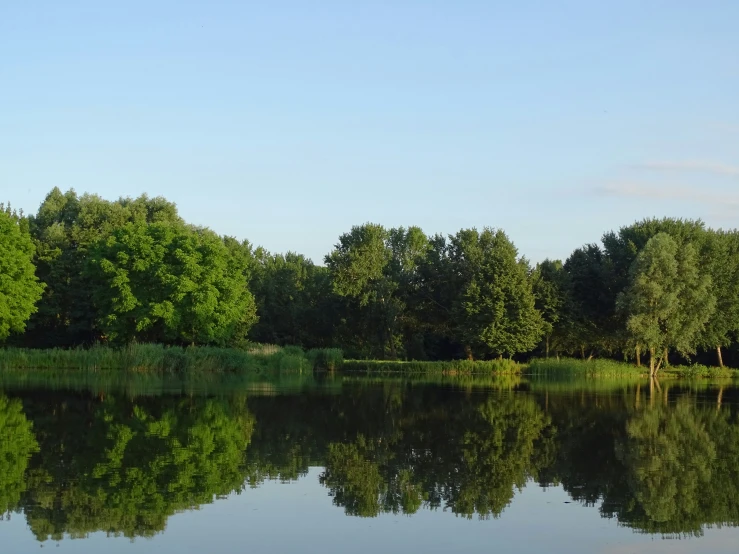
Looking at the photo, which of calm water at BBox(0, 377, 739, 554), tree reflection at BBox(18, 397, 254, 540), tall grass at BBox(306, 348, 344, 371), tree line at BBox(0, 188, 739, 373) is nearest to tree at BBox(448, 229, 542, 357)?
tree line at BBox(0, 188, 739, 373)

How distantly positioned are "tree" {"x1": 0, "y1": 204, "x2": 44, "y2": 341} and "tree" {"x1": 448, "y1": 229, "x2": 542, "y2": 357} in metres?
31.7

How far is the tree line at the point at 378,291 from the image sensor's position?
60344mm

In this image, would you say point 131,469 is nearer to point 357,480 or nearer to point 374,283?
point 357,480

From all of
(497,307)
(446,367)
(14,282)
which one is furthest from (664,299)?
(14,282)

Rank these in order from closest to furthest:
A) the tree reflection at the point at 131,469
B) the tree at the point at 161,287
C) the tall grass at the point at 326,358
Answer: the tree reflection at the point at 131,469 → the tree at the point at 161,287 → the tall grass at the point at 326,358

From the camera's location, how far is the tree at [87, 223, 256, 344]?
59344 mm

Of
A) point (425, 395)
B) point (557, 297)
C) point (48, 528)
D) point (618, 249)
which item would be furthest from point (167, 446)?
point (618, 249)

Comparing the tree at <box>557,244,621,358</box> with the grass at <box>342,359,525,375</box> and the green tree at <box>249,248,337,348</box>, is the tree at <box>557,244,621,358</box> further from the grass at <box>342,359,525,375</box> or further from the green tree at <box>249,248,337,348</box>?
the green tree at <box>249,248,337,348</box>

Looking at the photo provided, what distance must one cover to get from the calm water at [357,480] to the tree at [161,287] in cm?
3078

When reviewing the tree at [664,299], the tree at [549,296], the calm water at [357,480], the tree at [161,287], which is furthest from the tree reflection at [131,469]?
the tree at [549,296]

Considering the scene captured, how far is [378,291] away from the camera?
75812 millimetres

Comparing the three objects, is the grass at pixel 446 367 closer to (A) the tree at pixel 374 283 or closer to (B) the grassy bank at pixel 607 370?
(B) the grassy bank at pixel 607 370

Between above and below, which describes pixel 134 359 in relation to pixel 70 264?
below

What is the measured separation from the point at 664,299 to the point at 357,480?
164 ft
